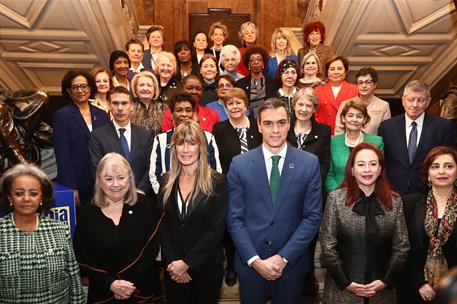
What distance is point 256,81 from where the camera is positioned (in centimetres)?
604

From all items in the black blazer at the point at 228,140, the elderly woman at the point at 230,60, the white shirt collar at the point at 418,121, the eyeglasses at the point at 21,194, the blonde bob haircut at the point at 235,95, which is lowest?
the eyeglasses at the point at 21,194

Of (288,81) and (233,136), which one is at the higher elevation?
(288,81)

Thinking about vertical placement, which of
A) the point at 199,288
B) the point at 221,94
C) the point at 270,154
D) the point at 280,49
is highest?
the point at 280,49

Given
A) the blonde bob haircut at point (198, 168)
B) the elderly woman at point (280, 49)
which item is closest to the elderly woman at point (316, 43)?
the elderly woman at point (280, 49)

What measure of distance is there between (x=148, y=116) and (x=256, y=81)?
127 centimetres

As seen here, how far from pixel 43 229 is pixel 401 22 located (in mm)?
6251

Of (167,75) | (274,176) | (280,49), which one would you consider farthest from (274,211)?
(280,49)

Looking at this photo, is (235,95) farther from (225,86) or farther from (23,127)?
(23,127)

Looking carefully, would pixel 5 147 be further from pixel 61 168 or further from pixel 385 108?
pixel 385 108

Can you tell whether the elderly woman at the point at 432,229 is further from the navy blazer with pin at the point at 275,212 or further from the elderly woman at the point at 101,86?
the elderly woman at the point at 101,86

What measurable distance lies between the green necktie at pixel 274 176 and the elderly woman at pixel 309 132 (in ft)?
2.79

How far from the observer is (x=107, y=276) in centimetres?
373

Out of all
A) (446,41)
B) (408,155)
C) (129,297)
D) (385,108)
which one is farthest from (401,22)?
(129,297)

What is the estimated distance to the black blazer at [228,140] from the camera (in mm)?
4727
